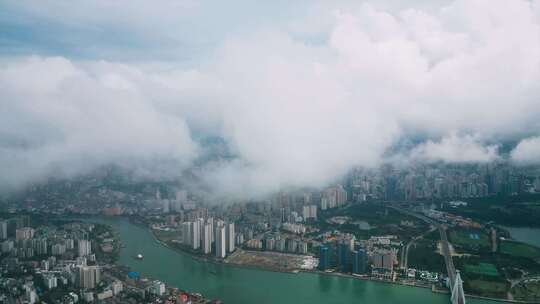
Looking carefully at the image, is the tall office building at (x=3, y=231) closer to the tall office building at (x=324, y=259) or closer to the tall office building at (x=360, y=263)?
the tall office building at (x=324, y=259)

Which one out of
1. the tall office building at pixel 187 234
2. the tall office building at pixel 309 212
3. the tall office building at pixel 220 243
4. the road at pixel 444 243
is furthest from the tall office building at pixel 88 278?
the tall office building at pixel 309 212

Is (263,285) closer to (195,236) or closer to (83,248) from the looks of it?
(195,236)

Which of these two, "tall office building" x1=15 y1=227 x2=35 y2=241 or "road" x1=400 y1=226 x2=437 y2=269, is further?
"tall office building" x1=15 y1=227 x2=35 y2=241

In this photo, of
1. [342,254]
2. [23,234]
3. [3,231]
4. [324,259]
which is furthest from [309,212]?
[3,231]

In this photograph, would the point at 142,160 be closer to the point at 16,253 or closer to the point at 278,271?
the point at 16,253

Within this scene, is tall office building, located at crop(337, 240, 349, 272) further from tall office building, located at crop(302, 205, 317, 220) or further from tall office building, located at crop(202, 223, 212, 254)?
tall office building, located at crop(302, 205, 317, 220)

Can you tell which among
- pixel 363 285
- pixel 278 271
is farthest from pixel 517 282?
pixel 278 271

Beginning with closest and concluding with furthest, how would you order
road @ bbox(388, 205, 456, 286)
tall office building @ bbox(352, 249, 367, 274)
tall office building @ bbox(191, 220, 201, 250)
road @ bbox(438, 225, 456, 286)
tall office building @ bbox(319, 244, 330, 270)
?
road @ bbox(438, 225, 456, 286), road @ bbox(388, 205, 456, 286), tall office building @ bbox(352, 249, 367, 274), tall office building @ bbox(319, 244, 330, 270), tall office building @ bbox(191, 220, 201, 250)

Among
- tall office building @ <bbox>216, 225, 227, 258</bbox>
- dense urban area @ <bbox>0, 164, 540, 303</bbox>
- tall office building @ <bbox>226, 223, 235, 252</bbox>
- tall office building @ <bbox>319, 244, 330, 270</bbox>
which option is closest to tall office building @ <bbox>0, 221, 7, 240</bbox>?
dense urban area @ <bbox>0, 164, 540, 303</bbox>
